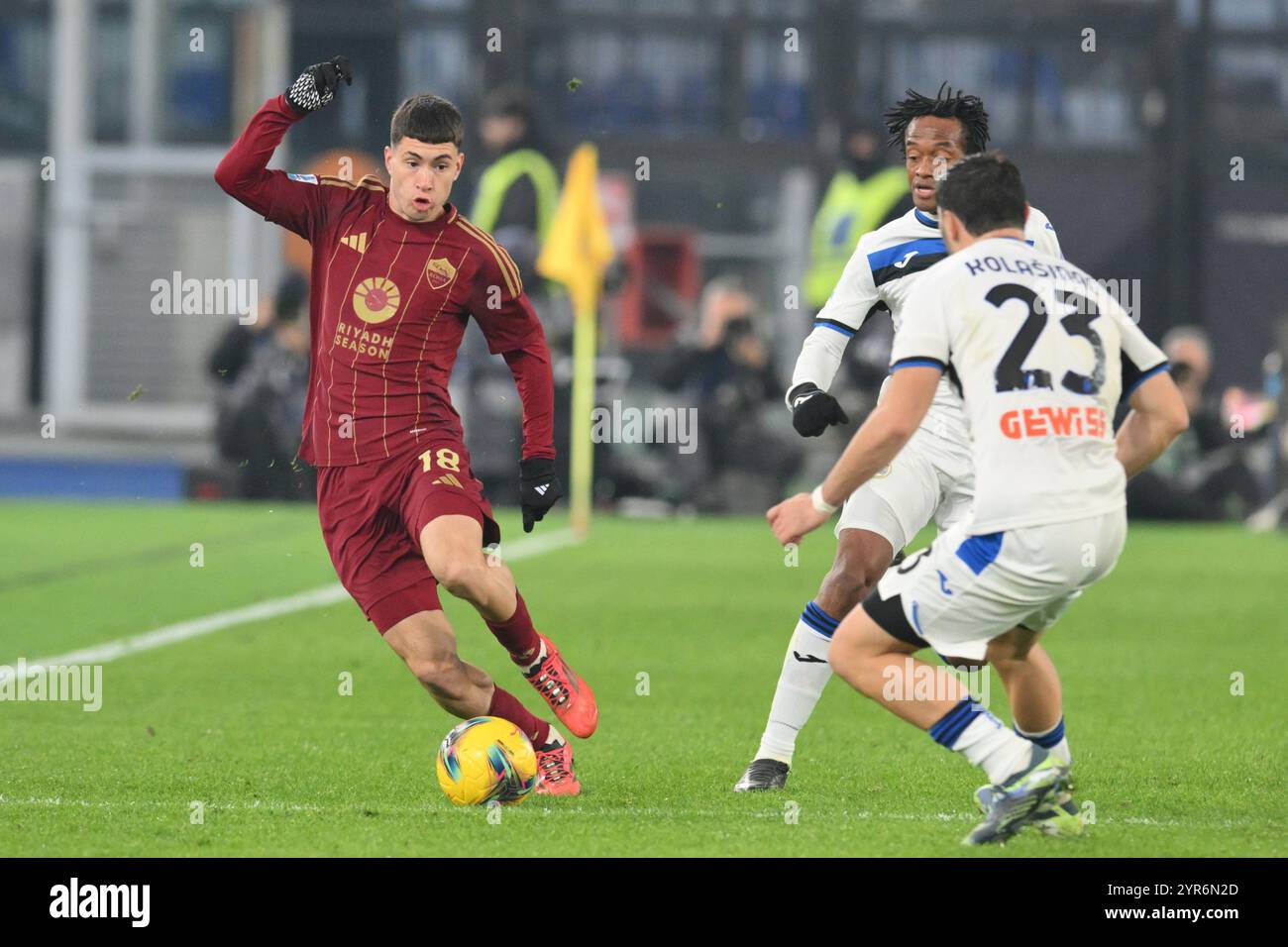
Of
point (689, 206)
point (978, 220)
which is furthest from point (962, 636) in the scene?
point (689, 206)

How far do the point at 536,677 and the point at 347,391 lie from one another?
1.03 meters

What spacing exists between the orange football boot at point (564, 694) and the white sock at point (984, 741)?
1.49 metres

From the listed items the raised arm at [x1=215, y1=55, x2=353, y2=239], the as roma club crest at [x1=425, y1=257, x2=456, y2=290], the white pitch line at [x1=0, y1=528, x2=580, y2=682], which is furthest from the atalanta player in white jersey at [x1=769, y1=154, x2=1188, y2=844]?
the white pitch line at [x1=0, y1=528, x2=580, y2=682]

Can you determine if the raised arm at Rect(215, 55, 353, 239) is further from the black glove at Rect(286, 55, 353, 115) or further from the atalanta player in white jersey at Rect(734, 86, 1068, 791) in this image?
the atalanta player in white jersey at Rect(734, 86, 1068, 791)

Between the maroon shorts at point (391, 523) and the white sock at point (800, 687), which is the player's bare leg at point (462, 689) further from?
the white sock at point (800, 687)

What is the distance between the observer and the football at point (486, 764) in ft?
20.1

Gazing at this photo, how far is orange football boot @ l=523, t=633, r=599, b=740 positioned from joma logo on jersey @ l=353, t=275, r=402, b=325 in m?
1.07

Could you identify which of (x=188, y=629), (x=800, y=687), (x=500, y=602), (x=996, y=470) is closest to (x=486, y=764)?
(x=500, y=602)

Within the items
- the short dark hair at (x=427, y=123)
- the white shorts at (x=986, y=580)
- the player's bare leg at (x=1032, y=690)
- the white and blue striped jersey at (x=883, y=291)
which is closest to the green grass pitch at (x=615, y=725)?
the player's bare leg at (x=1032, y=690)

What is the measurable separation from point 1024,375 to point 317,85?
2.47m

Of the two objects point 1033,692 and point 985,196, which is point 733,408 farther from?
point 985,196

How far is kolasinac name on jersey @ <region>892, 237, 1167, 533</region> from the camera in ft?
17.1

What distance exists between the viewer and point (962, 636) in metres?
5.36
